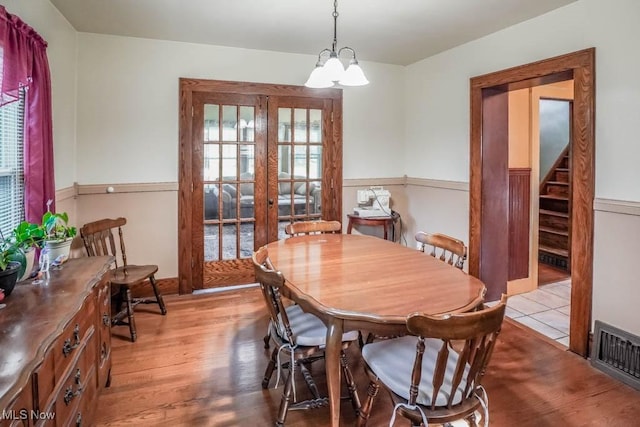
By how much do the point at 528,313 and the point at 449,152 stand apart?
5.48 ft

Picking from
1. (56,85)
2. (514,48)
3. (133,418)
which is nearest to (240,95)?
(56,85)

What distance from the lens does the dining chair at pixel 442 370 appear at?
1384 millimetres

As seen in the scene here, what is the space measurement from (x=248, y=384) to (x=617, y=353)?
2297 mm

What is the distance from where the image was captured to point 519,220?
411cm

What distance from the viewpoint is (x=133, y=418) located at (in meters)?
2.10

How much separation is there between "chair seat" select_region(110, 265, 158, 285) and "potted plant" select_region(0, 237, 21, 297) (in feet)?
4.27

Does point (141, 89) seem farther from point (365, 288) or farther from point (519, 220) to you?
point (519, 220)

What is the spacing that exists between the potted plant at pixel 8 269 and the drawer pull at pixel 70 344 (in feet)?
1.01

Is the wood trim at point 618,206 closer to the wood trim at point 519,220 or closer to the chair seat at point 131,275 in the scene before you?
the wood trim at point 519,220

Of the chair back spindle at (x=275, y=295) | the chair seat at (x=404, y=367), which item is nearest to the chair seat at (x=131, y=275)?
the chair back spindle at (x=275, y=295)

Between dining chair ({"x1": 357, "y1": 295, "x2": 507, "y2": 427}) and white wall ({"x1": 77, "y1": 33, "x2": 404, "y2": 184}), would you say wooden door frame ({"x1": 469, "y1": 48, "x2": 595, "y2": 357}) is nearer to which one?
dining chair ({"x1": 357, "y1": 295, "x2": 507, "y2": 427})

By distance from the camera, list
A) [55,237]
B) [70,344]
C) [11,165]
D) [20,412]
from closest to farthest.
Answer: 1. [20,412]
2. [70,344]
3. [55,237]
4. [11,165]

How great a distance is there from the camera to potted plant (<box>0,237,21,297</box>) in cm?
164

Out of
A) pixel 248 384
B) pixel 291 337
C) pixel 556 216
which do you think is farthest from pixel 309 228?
pixel 556 216
